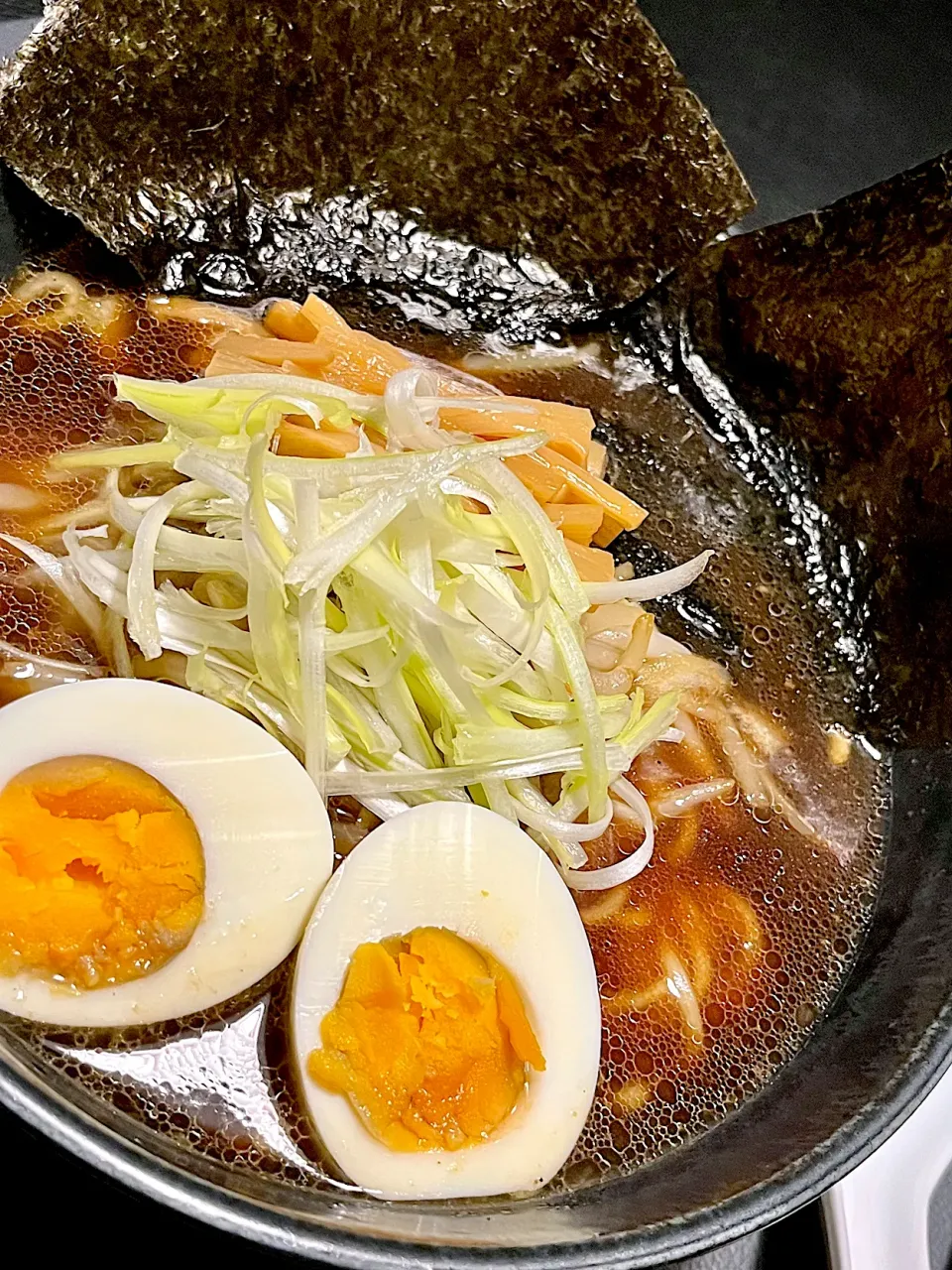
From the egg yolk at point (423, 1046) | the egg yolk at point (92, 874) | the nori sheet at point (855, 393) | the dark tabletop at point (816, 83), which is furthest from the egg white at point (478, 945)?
the dark tabletop at point (816, 83)

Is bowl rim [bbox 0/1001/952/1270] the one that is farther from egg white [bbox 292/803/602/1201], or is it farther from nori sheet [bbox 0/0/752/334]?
nori sheet [bbox 0/0/752/334]

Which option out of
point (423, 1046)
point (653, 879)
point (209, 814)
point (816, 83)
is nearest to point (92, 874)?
point (209, 814)

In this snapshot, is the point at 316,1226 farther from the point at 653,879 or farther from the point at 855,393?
the point at 855,393

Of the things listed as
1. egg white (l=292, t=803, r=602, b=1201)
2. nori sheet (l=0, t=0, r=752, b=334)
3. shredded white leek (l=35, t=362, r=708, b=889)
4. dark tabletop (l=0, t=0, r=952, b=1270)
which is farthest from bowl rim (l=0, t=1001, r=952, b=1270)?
dark tabletop (l=0, t=0, r=952, b=1270)

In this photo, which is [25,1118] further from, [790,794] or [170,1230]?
[790,794]

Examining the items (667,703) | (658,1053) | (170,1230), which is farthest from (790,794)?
(170,1230)

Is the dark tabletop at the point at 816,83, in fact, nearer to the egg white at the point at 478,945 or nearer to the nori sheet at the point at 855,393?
the nori sheet at the point at 855,393
